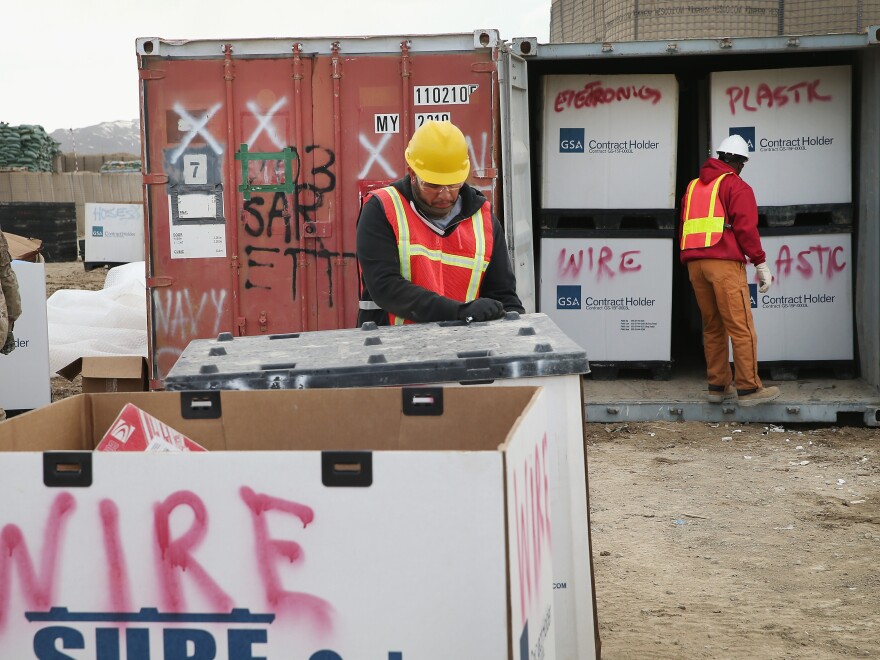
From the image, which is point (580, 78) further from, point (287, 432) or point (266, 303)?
point (287, 432)

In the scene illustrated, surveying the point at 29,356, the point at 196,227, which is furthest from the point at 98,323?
the point at 196,227

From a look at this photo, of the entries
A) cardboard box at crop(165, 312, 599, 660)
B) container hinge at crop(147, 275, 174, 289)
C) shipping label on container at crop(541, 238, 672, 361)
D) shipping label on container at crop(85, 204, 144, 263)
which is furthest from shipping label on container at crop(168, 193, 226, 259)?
shipping label on container at crop(85, 204, 144, 263)

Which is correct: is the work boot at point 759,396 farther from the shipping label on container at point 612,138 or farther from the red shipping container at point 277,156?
the red shipping container at point 277,156

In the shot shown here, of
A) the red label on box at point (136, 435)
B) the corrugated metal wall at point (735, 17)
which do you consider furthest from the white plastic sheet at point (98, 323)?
the red label on box at point (136, 435)

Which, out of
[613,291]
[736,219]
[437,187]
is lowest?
[613,291]

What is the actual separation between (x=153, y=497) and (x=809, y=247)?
299 inches

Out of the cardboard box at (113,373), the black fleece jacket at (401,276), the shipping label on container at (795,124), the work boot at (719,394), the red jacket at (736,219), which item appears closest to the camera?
the black fleece jacket at (401,276)

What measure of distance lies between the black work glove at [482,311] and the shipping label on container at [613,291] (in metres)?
4.85

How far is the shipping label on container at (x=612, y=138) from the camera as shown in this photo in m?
8.70

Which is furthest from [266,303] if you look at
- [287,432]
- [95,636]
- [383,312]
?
[95,636]

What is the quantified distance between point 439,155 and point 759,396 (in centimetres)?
459

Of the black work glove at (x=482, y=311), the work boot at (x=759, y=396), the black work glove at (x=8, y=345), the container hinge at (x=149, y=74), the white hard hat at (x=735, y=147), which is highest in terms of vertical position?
the container hinge at (x=149, y=74)

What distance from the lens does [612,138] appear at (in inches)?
344

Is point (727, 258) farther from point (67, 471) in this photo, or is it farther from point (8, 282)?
point (67, 471)
